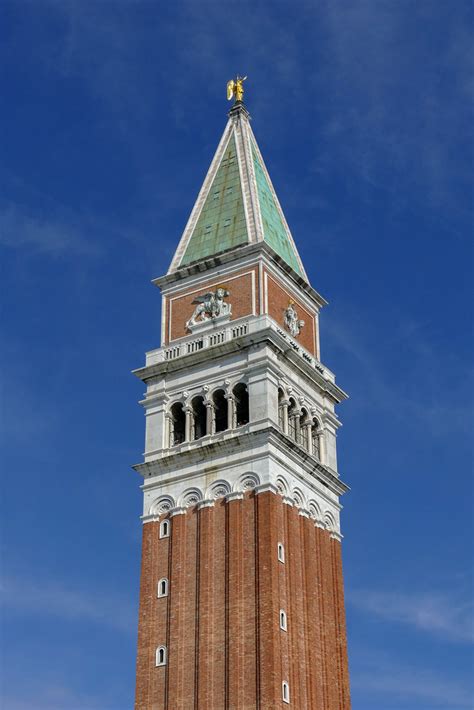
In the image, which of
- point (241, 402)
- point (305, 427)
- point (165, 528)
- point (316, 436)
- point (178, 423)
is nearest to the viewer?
point (165, 528)

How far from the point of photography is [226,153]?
8950 cm

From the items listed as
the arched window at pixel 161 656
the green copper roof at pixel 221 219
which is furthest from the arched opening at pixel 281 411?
the arched window at pixel 161 656

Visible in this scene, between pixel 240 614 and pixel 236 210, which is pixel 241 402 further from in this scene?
pixel 236 210

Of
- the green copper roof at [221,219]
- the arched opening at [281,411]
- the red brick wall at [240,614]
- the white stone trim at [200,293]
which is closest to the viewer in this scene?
the red brick wall at [240,614]

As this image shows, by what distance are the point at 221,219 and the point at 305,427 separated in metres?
17.1

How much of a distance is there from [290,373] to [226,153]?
2173 cm

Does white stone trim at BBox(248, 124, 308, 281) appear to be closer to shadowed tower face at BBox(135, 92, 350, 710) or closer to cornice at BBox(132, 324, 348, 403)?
shadowed tower face at BBox(135, 92, 350, 710)

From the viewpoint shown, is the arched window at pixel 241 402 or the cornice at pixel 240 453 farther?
the arched window at pixel 241 402

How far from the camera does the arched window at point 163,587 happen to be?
2721 inches

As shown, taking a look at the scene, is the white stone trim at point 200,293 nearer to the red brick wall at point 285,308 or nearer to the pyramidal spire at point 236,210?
the red brick wall at point 285,308

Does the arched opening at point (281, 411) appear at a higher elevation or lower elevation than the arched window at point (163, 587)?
higher

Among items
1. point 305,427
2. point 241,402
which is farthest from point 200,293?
point 305,427

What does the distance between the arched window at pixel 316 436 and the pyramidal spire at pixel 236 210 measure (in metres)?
11.7

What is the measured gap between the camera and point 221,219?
84.2 m
